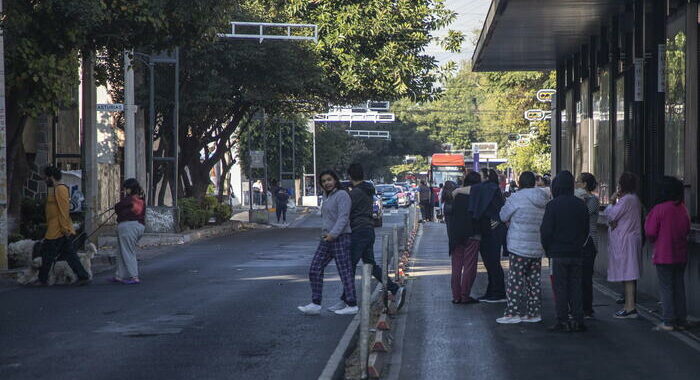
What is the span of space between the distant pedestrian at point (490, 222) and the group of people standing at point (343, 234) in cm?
173

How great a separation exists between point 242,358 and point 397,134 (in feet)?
320

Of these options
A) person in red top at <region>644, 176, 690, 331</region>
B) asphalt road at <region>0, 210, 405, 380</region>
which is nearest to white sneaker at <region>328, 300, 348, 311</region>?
asphalt road at <region>0, 210, 405, 380</region>

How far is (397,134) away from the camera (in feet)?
354

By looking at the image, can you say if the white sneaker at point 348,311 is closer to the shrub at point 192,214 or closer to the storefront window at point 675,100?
the storefront window at point 675,100

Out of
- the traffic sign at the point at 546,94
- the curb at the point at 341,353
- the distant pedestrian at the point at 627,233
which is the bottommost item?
the curb at the point at 341,353

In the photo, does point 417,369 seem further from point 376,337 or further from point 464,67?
point 464,67

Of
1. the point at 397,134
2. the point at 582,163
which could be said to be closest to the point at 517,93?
the point at 582,163

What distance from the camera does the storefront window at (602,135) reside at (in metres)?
21.7

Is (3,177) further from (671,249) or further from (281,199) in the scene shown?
(281,199)

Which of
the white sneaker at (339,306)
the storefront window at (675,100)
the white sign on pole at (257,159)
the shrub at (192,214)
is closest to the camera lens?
the white sneaker at (339,306)

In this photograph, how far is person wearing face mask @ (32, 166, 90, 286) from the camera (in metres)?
17.8

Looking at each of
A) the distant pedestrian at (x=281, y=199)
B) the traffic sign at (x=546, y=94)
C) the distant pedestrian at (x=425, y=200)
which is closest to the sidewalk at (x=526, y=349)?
the traffic sign at (x=546, y=94)

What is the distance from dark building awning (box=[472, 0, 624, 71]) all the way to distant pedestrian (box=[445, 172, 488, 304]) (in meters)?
3.91

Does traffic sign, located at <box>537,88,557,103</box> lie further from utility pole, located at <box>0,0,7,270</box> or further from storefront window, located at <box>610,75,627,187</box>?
utility pole, located at <box>0,0,7,270</box>
